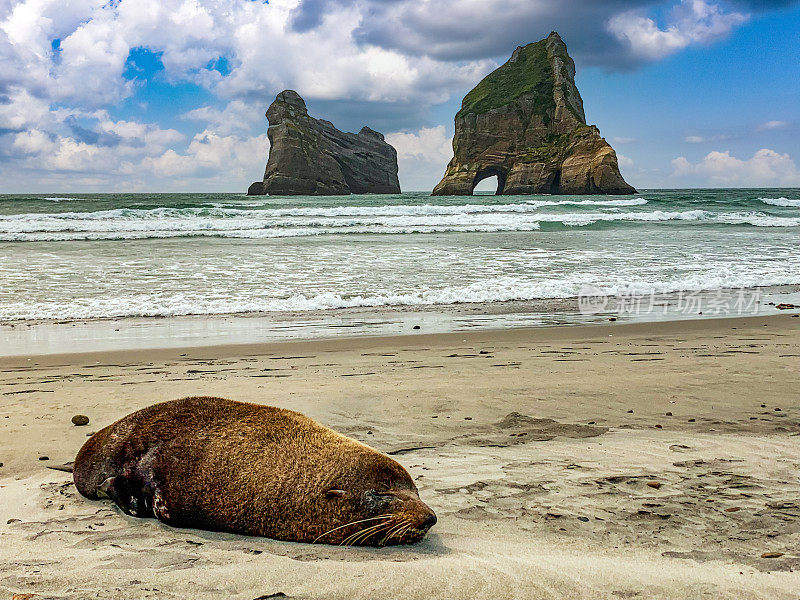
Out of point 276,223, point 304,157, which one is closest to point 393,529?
point 276,223

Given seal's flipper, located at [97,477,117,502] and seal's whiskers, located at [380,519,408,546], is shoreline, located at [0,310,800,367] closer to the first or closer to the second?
seal's flipper, located at [97,477,117,502]

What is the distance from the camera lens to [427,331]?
886 cm

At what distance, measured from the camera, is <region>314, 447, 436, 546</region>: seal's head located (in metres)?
2.72

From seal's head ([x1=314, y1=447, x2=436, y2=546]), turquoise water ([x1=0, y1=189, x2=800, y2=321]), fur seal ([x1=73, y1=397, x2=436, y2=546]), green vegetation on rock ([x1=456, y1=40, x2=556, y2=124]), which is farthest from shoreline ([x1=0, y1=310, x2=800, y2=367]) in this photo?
green vegetation on rock ([x1=456, y1=40, x2=556, y2=124])

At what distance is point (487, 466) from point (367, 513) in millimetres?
1348

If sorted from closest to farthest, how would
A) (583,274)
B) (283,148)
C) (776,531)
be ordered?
(776,531) → (583,274) → (283,148)

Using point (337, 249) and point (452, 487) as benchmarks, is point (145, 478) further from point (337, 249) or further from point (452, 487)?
point (337, 249)

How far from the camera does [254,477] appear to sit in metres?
A: 2.86

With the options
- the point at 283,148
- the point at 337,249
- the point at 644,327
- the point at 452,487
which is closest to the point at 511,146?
the point at 283,148

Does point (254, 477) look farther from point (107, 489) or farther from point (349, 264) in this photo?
point (349, 264)

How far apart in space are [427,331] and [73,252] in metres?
14.3

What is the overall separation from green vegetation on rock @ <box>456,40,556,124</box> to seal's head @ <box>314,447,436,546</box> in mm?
90257

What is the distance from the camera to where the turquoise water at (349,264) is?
37.1 feet

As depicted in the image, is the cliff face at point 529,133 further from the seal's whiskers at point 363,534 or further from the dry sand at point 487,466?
the seal's whiskers at point 363,534
